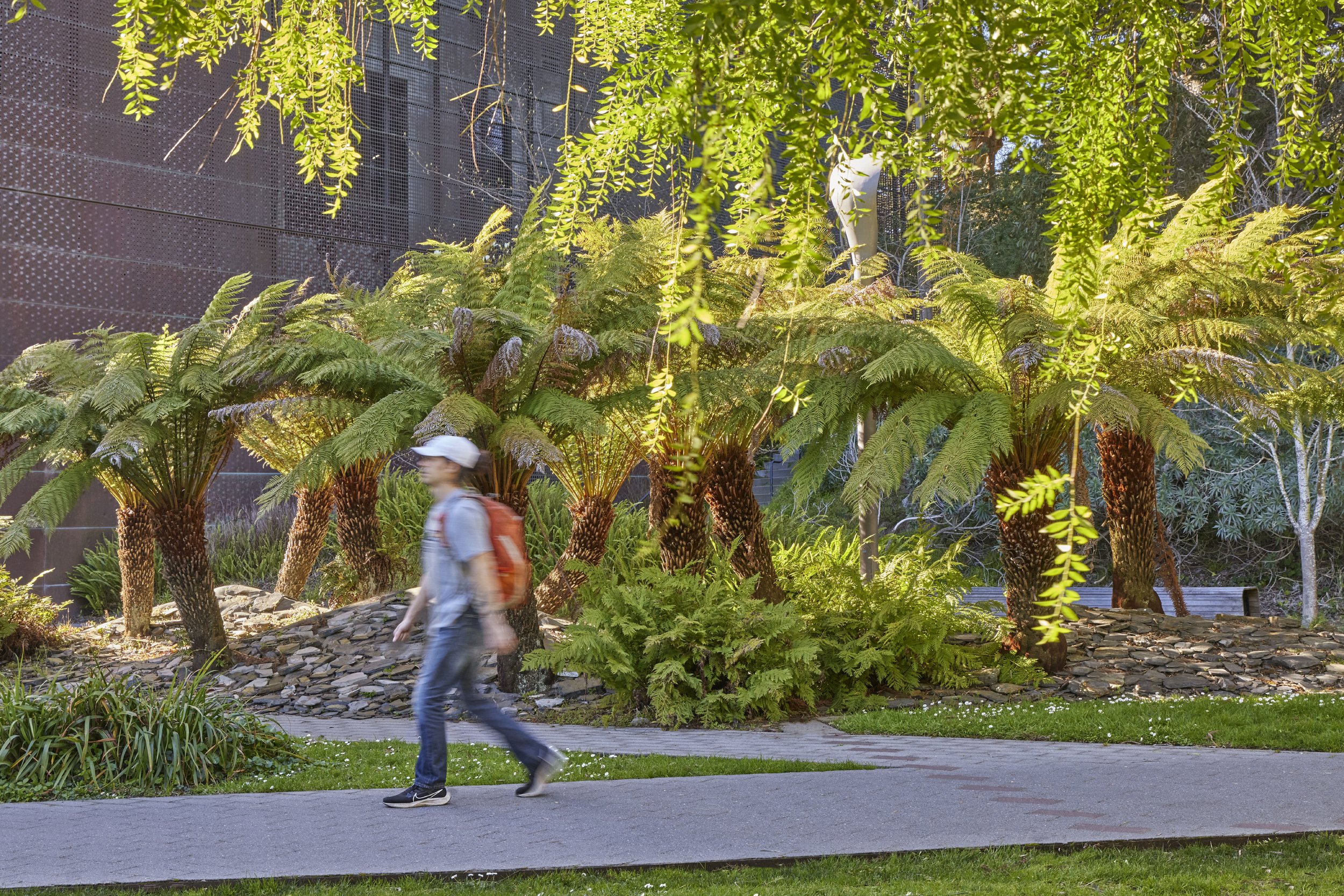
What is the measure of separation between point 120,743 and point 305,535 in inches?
204

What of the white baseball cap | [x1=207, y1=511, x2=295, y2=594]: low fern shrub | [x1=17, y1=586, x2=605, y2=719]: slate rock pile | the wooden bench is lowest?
[x1=17, y1=586, x2=605, y2=719]: slate rock pile

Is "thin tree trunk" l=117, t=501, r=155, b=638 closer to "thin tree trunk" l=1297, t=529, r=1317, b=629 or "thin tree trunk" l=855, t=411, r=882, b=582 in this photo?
"thin tree trunk" l=855, t=411, r=882, b=582

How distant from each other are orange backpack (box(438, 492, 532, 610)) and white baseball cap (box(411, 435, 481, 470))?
0.67 feet

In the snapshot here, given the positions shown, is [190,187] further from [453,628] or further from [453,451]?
[453,628]

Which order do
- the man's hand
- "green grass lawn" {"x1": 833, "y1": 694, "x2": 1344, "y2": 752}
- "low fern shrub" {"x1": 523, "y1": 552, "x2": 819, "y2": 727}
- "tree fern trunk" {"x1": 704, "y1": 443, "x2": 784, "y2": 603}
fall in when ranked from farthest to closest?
"tree fern trunk" {"x1": 704, "y1": 443, "x2": 784, "y2": 603} < "low fern shrub" {"x1": 523, "y1": 552, "x2": 819, "y2": 727} < "green grass lawn" {"x1": 833, "y1": 694, "x2": 1344, "y2": 752} < the man's hand

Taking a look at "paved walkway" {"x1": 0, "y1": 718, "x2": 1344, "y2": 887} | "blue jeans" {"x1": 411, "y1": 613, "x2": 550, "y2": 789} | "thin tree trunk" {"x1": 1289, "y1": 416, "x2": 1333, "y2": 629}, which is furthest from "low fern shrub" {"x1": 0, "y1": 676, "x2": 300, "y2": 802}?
"thin tree trunk" {"x1": 1289, "y1": 416, "x2": 1333, "y2": 629}

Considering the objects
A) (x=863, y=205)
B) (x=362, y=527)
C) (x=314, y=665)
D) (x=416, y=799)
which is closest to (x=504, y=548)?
(x=416, y=799)

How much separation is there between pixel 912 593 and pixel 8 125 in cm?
1144

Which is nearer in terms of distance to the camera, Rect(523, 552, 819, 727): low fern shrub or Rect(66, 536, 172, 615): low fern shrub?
Rect(523, 552, 819, 727): low fern shrub

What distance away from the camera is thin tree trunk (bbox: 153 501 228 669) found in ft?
31.7

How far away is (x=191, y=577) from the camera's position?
962cm

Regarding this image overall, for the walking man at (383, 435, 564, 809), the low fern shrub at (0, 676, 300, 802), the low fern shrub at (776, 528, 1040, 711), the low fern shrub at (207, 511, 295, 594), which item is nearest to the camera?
the walking man at (383, 435, 564, 809)

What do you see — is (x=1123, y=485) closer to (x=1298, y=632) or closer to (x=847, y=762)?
(x=1298, y=632)

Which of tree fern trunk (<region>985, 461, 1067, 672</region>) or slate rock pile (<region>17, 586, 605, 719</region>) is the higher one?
tree fern trunk (<region>985, 461, 1067, 672</region>)
